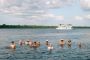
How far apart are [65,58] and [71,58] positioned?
0.95m

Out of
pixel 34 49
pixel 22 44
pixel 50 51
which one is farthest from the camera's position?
pixel 22 44

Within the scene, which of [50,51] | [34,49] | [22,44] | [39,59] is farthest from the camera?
[22,44]

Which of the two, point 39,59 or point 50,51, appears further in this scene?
point 50,51

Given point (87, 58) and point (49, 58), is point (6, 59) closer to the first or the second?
point (49, 58)

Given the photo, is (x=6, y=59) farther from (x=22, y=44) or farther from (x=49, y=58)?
(x=22, y=44)

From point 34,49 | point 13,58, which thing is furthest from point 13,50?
point 13,58

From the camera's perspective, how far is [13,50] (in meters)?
53.9

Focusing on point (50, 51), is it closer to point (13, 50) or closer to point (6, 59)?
point (13, 50)

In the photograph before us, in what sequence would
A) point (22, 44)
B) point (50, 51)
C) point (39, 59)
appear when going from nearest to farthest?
point (39, 59) → point (50, 51) → point (22, 44)

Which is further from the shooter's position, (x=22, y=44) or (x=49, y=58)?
(x=22, y=44)

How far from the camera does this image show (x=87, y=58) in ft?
143

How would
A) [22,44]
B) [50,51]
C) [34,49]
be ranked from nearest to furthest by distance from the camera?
1. [50,51]
2. [34,49]
3. [22,44]

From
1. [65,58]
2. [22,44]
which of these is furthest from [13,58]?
[22,44]

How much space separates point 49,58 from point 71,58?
137 inches
